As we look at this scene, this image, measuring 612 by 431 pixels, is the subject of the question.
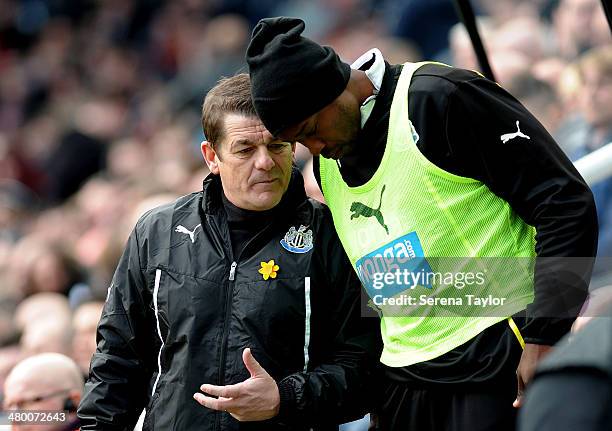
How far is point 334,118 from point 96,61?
9.54 metres

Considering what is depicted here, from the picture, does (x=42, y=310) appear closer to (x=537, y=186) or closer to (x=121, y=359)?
(x=121, y=359)

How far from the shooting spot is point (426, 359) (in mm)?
3117

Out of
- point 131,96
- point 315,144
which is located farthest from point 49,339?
point 131,96

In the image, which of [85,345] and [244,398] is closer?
[244,398]

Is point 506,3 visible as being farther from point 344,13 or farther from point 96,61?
point 96,61

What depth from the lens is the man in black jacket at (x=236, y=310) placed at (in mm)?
3266

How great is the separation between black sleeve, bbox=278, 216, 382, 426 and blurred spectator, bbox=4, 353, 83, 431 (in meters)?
1.38

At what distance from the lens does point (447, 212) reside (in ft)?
10.1

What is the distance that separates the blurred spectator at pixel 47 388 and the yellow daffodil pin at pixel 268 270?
134 cm

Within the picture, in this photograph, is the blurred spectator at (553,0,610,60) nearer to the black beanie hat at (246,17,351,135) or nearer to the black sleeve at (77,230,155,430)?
the black beanie hat at (246,17,351,135)

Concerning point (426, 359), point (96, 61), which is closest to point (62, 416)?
point (426, 359)

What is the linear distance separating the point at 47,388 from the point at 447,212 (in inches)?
79.5

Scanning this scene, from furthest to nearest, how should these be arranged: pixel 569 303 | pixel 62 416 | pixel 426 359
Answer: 1. pixel 62 416
2. pixel 426 359
3. pixel 569 303

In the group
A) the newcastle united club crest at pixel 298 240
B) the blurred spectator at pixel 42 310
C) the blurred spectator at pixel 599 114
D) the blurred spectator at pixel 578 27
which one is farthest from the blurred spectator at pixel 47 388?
the blurred spectator at pixel 578 27
